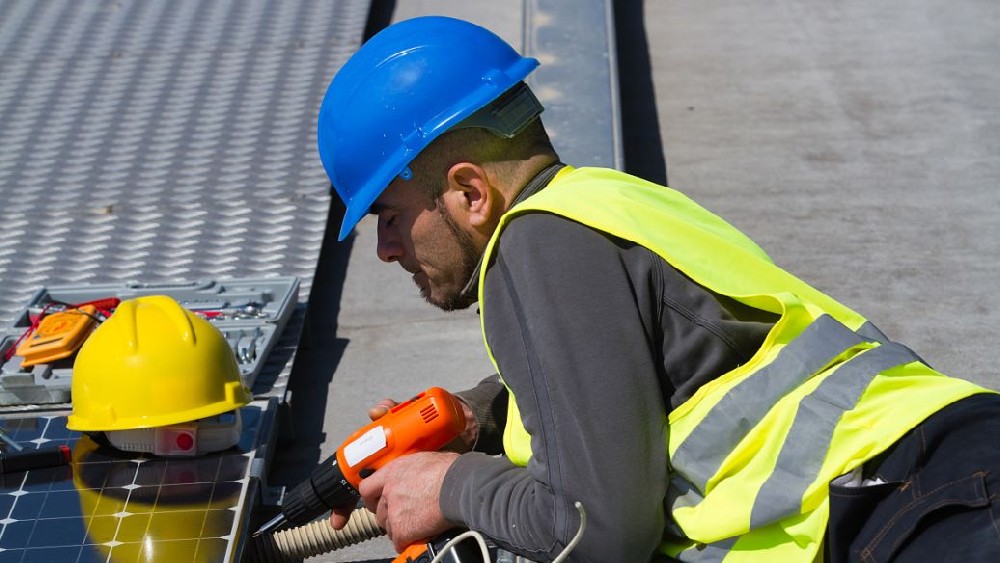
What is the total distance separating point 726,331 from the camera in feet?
6.86

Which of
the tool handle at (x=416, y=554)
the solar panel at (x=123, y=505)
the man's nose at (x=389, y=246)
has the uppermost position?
the man's nose at (x=389, y=246)

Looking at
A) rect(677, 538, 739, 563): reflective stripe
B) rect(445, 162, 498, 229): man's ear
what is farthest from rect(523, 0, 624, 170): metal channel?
rect(677, 538, 739, 563): reflective stripe

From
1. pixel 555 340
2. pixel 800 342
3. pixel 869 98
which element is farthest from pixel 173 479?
pixel 869 98

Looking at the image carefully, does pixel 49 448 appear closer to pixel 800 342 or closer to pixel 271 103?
pixel 800 342

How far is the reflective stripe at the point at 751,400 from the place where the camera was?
80.6 inches

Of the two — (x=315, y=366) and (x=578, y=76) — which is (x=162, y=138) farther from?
(x=578, y=76)

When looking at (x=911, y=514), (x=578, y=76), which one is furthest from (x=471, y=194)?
(x=578, y=76)

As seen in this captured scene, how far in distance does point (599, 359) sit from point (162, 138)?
4.03 meters

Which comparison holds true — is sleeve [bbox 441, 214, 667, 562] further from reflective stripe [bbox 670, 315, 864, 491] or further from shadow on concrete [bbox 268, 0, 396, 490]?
shadow on concrete [bbox 268, 0, 396, 490]

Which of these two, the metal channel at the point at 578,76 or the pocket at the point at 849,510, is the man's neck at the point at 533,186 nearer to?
the pocket at the point at 849,510

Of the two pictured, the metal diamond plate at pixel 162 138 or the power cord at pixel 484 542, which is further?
the metal diamond plate at pixel 162 138

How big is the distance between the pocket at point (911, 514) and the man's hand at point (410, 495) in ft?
2.83

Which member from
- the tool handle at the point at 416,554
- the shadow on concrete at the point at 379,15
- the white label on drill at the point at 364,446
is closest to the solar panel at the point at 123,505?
the white label on drill at the point at 364,446

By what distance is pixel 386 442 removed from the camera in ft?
8.62
